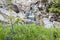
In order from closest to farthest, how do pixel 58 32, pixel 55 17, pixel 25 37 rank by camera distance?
pixel 25 37
pixel 58 32
pixel 55 17

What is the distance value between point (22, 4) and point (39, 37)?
15.1 metres

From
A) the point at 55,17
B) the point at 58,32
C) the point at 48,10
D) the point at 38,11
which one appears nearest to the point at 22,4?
the point at 38,11

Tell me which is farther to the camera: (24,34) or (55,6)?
(55,6)

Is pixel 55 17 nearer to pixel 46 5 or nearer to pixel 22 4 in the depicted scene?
pixel 46 5

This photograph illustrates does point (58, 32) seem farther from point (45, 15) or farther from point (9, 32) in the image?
point (45, 15)

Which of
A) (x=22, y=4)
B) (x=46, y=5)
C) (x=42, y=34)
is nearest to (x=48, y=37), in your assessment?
(x=42, y=34)

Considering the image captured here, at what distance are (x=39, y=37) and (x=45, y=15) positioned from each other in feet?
29.5

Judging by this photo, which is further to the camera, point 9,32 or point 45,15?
point 45,15

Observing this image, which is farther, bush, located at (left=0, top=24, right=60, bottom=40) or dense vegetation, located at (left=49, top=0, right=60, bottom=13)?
dense vegetation, located at (left=49, top=0, right=60, bottom=13)

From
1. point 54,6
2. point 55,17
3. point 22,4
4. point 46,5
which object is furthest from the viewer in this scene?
point 22,4

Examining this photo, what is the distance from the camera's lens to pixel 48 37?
403cm

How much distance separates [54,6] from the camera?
12273 mm

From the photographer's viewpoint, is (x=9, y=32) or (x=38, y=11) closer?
(x=9, y=32)

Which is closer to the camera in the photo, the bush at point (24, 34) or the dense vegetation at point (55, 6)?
the bush at point (24, 34)
